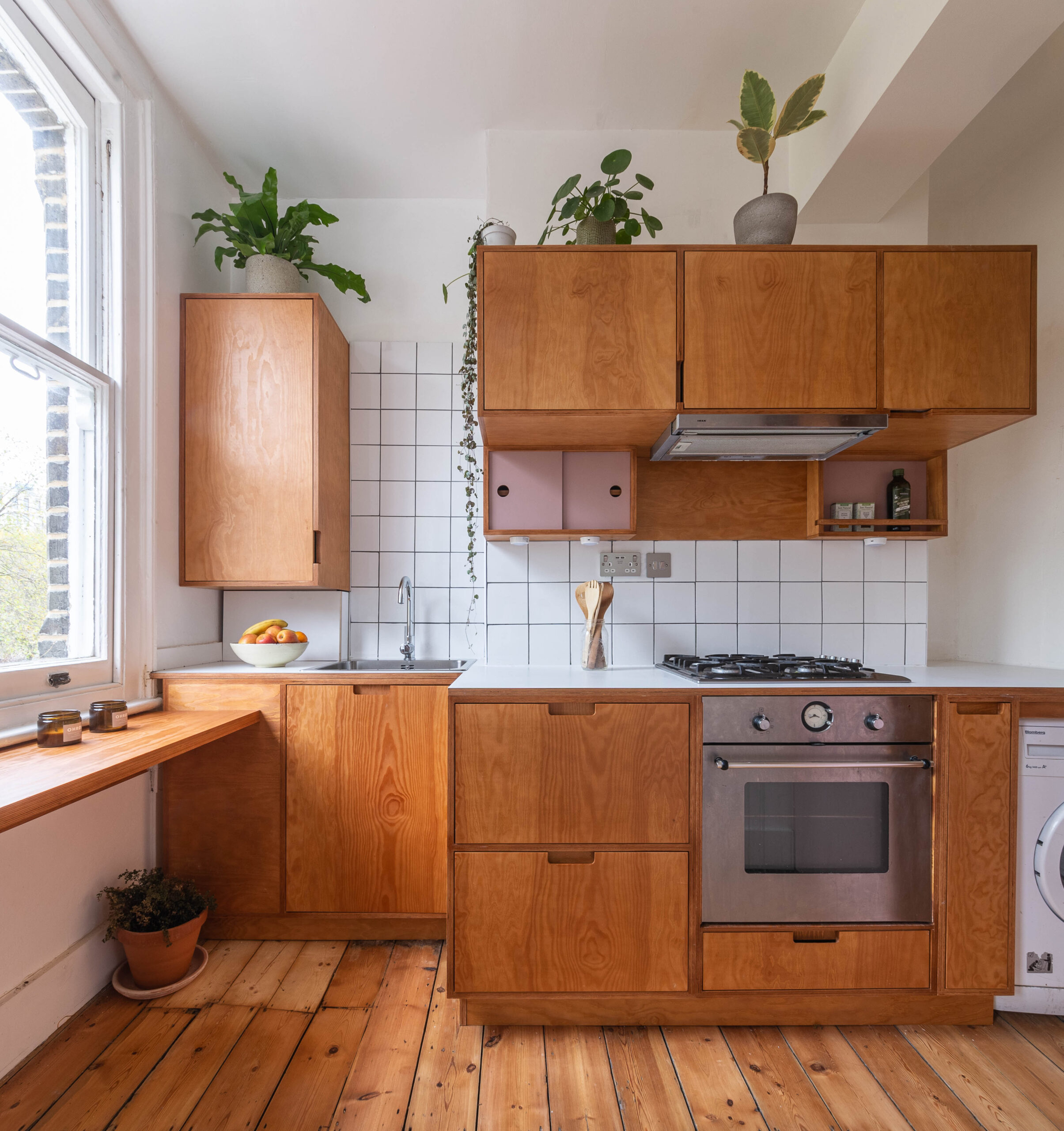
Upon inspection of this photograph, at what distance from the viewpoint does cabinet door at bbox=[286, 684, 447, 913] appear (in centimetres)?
211

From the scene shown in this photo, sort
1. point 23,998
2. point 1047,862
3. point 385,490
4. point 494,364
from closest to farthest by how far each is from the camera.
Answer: point 23,998, point 1047,862, point 494,364, point 385,490

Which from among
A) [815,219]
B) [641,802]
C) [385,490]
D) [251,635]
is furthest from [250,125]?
[641,802]

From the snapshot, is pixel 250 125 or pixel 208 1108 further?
pixel 250 125

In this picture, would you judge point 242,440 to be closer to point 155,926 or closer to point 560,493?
point 560,493

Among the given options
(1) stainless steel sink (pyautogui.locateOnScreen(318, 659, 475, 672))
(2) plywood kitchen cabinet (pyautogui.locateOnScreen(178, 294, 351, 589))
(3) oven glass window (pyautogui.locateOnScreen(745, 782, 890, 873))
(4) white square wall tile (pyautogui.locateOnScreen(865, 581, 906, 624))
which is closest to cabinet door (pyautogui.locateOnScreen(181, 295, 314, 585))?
(2) plywood kitchen cabinet (pyautogui.locateOnScreen(178, 294, 351, 589))

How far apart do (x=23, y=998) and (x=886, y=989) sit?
2.17 meters

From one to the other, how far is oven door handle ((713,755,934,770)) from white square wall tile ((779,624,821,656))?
0.67 meters

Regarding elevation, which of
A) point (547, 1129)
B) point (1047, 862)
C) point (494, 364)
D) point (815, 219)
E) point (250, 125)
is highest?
point (250, 125)

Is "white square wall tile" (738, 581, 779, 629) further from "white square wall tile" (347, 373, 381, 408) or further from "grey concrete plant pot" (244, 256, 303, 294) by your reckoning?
"grey concrete plant pot" (244, 256, 303, 294)

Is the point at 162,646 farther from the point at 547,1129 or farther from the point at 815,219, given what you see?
the point at 815,219

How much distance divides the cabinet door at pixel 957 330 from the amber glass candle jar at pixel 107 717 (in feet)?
7.67

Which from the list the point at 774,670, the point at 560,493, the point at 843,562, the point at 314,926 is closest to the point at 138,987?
the point at 314,926

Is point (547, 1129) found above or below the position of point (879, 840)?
below

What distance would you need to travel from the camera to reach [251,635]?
89.5 inches
